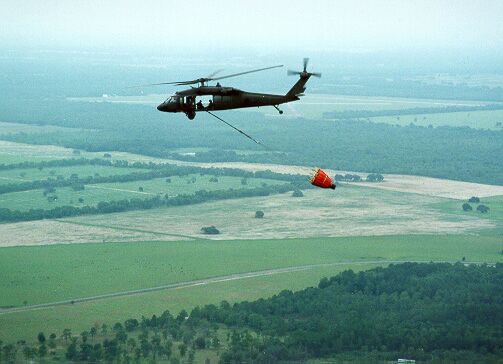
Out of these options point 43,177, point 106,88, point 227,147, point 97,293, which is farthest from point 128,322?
point 106,88

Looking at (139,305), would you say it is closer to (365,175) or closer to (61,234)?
(61,234)

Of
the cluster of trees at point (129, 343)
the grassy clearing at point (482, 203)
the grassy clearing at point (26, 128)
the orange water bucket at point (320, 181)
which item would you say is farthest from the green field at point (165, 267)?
the grassy clearing at point (26, 128)

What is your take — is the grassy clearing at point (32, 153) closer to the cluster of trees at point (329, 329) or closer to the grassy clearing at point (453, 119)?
the grassy clearing at point (453, 119)

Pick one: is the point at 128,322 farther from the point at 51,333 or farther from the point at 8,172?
the point at 8,172

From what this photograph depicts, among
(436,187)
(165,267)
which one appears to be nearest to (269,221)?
(165,267)

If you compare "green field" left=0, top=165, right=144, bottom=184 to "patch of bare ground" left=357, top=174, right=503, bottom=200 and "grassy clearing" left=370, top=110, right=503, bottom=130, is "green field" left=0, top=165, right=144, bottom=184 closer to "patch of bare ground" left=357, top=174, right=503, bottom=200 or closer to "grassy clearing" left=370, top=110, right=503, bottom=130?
"patch of bare ground" left=357, top=174, right=503, bottom=200

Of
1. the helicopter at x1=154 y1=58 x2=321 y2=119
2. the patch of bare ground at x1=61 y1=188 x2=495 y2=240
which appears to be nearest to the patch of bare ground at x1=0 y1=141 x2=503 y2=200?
the patch of bare ground at x1=61 y1=188 x2=495 y2=240
